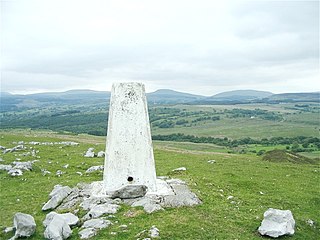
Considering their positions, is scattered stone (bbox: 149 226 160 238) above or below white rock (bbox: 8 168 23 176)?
above

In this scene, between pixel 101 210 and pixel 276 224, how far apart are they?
21.9 ft

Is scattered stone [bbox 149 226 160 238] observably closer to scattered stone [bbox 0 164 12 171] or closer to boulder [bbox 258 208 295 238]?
boulder [bbox 258 208 295 238]

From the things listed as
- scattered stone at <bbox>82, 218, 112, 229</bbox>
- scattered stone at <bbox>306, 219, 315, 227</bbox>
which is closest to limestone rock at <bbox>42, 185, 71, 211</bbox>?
scattered stone at <bbox>82, 218, 112, 229</bbox>

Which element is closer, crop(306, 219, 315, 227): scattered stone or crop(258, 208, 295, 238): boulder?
crop(258, 208, 295, 238): boulder

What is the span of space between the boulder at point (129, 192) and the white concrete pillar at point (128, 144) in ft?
1.69

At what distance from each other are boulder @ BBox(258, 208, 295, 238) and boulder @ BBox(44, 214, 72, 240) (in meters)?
6.90

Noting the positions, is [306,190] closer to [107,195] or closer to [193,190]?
[193,190]

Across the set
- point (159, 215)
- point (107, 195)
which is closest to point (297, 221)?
point (159, 215)

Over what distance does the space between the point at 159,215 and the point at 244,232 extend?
10.6ft

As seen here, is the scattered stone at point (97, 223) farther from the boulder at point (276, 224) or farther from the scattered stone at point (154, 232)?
the boulder at point (276, 224)

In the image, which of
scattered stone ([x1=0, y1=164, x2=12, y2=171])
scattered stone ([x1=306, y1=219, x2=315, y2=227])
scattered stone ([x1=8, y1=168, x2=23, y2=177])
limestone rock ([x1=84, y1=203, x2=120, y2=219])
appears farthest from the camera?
scattered stone ([x1=0, y1=164, x2=12, y2=171])

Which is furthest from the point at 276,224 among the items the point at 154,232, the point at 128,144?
the point at 128,144

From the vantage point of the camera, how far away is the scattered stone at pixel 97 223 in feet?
43.2

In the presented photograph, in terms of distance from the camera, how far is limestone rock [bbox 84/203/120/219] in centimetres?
1426
